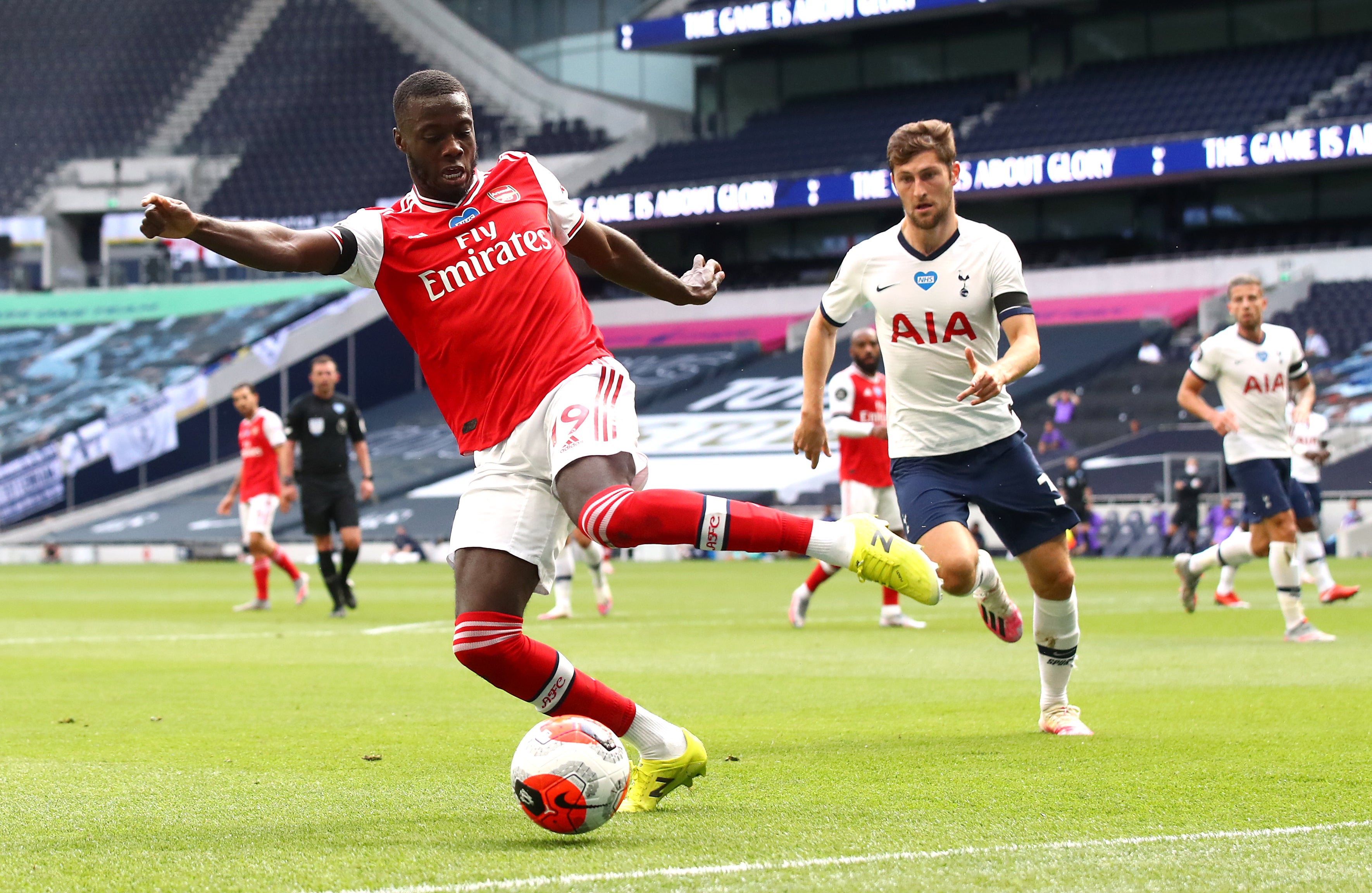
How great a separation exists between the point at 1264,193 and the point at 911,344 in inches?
1447

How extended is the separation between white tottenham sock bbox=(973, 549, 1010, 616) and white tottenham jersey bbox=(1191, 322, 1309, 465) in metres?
5.23

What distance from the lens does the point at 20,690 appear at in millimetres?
9281

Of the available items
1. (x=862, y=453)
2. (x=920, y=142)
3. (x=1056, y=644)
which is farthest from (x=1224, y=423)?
(x=920, y=142)

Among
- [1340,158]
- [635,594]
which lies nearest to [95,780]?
[635,594]

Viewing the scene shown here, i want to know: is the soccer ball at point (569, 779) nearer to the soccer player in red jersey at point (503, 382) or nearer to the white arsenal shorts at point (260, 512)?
the soccer player in red jersey at point (503, 382)

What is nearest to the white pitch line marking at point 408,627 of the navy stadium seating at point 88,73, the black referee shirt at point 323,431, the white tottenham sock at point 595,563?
the white tottenham sock at point 595,563

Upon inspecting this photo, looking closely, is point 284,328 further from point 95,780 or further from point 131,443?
point 95,780

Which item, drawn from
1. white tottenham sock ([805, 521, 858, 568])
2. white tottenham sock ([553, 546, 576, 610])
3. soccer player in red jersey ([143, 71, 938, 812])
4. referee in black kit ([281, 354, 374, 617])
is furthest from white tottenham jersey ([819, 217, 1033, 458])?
referee in black kit ([281, 354, 374, 617])

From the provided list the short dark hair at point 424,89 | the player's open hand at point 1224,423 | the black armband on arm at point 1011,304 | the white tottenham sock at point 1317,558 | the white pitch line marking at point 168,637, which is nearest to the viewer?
the short dark hair at point 424,89

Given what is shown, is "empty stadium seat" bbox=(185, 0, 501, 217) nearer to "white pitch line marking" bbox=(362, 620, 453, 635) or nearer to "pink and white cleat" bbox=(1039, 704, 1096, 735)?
"white pitch line marking" bbox=(362, 620, 453, 635)

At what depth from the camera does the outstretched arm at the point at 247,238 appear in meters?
4.47

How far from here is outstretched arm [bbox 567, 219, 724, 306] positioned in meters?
5.58

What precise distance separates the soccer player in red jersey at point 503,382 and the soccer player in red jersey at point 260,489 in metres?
12.8

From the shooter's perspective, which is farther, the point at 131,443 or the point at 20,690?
the point at 131,443
